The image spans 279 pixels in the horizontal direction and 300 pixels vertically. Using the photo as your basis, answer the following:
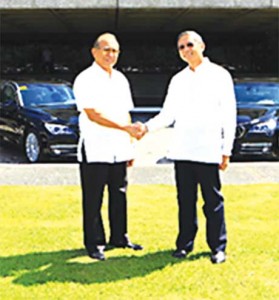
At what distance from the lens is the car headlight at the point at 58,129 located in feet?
35.4

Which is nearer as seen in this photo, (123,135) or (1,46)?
(123,135)

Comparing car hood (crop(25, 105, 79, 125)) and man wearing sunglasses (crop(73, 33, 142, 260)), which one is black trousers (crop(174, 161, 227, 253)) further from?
car hood (crop(25, 105, 79, 125))

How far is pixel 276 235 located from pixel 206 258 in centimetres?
109

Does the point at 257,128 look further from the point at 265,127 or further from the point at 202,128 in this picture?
the point at 202,128

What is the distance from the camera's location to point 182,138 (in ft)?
17.0

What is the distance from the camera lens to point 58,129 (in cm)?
1084

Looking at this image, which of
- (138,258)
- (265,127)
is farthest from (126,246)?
(265,127)

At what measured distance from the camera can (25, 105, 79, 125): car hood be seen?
36.1ft

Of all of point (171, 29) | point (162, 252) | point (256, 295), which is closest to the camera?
point (256, 295)

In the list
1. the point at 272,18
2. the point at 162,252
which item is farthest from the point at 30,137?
the point at 272,18

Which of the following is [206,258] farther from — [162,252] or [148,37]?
[148,37]

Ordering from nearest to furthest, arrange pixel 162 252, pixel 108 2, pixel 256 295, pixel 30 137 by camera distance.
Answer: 1. pixel 256 295
2. pixel 162 252
3. pixel 30 137
4. pixel 108 2

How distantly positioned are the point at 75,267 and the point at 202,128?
160 cm

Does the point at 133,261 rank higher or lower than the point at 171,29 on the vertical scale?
lower
